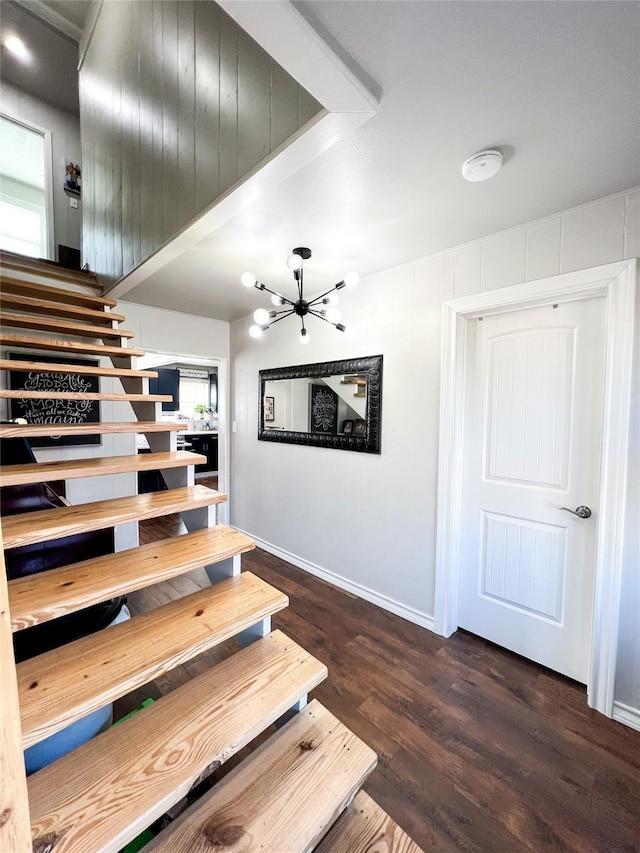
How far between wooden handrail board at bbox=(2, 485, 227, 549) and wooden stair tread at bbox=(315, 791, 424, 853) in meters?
1.10

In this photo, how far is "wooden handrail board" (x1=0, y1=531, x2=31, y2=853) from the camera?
1.38ft

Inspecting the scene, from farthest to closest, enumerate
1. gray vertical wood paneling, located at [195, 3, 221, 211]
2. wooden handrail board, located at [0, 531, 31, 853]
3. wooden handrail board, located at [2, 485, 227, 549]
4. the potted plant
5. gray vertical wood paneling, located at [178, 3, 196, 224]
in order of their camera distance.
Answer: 1. the potted plant
2. gray vertical wood paneling, located at [178, 3, 196, 224]
3. gray vertical wood paneling, located at [195, 3, 221, 211]
4. wooden handrail board, located at [2, 485, 227, 549]
5. wooden handrail board, located at [0, 531, 31, 853]

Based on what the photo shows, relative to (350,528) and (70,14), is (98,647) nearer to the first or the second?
(350,528)

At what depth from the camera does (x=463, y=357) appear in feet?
6.81

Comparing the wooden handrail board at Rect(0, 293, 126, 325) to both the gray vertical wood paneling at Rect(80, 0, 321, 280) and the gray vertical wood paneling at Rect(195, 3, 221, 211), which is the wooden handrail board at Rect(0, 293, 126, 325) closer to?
the gray vertical wood paneling at Rect(80, 0, 321, 280)

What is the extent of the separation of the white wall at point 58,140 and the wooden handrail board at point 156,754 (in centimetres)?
479

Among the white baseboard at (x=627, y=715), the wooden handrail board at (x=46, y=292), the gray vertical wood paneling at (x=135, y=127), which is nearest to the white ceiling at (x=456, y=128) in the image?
the gray vertical wood paneling at (x=135, y=127)

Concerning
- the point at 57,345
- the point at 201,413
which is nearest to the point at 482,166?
the point at 57,345

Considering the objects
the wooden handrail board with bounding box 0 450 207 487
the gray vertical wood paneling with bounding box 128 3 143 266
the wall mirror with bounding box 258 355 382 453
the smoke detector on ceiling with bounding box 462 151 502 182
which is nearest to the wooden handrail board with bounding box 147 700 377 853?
the wooden handrail board with bounding box 0 450 207 487

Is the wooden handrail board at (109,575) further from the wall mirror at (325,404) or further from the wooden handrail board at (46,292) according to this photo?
the wooden handrail board at (46,292)

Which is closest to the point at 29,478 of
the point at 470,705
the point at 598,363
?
the point at 470,705

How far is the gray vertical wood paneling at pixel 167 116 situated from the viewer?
4.25 ft

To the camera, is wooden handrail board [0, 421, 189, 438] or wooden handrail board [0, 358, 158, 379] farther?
wooden handrail board [0, 358, 158, 379]

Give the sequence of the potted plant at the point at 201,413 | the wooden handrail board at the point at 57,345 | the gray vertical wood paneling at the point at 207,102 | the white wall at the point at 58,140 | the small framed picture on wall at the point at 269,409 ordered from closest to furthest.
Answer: the gray vertical wood paneling at the point at 207,102
the wooden handrail board at the point at 57,345
the small framed picture on wall at the point at 269,409
the white wall at the point at 58,140
the potted plant at the point at 201,413
